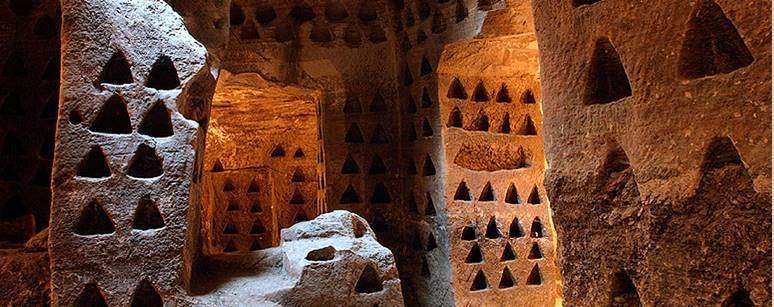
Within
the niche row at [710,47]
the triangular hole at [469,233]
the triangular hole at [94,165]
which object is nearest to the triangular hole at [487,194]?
the triangular hole at [469,233]

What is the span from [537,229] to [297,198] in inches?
138

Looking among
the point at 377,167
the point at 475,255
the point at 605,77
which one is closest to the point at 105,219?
the point at 605,77

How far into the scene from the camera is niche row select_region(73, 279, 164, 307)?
3.26 meters

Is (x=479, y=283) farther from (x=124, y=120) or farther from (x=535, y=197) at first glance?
(x=124, y=120)

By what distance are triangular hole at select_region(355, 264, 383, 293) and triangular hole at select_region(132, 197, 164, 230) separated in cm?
123

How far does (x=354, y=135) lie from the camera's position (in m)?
6.61

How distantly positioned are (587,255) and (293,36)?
16.6ft

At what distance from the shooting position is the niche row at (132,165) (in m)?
3.40

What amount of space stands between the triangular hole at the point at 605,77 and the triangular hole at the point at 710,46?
0.85ft

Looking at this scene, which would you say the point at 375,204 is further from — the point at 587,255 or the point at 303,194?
the point at 587,255

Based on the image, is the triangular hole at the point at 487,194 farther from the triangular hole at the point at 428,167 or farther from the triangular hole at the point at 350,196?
the triangular hole at the point at 350,196

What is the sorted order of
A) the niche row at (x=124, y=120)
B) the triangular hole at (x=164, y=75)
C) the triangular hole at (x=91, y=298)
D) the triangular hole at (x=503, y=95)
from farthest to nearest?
the triangular hole at (x=503, y=95) < the triangular hole at (x=164, y=75) < the niche row at (x=124, y=120) < the triangular hole at (x=91, y=298)

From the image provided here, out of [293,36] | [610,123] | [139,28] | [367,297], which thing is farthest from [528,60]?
[610,123]

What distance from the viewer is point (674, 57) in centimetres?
163
